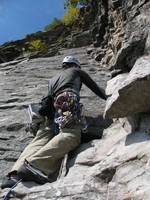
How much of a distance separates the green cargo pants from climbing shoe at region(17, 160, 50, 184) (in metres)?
0.08

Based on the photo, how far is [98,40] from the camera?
77.4 feet

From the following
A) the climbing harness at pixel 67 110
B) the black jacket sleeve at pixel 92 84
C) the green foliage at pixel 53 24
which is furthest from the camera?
the green foliage at pixel 53 24

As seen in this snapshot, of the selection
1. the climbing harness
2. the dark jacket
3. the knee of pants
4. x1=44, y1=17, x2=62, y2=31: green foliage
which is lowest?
the knee of pants

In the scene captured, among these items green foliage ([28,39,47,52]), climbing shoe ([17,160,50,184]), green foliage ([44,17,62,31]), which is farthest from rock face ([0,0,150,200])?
green foliage ([44,17,62,31])

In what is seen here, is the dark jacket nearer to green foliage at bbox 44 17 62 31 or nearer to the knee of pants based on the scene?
the knee of pants

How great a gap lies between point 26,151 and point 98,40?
13179 millimetres

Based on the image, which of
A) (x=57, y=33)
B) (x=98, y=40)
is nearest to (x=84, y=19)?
(x=57, y=33)

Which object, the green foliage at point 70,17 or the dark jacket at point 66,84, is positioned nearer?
the dark jacket at point 66,84

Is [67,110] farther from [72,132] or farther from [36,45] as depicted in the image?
[36,45]

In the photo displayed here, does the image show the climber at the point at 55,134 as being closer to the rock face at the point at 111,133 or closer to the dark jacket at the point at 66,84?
the dark jacket at the point at 66,84

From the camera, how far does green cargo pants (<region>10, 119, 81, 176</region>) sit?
10305mm

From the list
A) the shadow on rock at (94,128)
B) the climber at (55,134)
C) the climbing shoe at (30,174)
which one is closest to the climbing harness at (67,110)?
the climber at (55,134)

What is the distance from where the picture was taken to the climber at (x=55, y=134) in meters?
10.2

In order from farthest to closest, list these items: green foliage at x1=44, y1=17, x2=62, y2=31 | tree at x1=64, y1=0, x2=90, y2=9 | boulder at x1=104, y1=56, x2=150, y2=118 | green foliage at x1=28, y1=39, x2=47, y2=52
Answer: green foliage at x1=44, y1=17, x2=62, y2=31 < tree at x1=64, y1=0, x2=90, y2=9 < green foliage at x1=28, y1=39, x2=47, y2=52 < boulder at x1=104, y1=56, x2=150, y2=118
